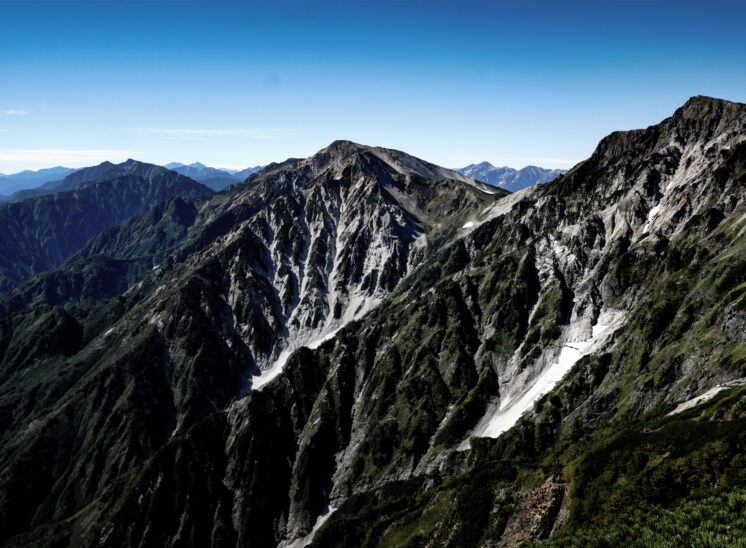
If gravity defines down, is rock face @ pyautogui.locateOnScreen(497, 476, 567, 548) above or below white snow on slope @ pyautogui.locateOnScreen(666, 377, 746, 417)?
below

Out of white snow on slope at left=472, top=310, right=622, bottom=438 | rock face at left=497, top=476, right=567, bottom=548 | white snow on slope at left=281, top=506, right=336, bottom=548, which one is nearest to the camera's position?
rock face at left=497, top=476, right=567, bottom=548

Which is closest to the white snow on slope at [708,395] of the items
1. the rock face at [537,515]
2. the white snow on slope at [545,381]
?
Result: the rock face at [537,515]

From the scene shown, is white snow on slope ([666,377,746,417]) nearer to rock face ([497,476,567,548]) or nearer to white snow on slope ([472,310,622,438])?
rock face ([497,476,567,548])

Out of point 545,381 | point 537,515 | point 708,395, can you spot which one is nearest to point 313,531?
point 545,381

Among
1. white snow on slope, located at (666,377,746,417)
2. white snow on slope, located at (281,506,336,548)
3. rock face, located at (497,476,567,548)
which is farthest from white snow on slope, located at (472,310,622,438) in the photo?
rock face, located at (497,476,567,548)

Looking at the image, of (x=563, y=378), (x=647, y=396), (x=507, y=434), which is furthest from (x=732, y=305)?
(x=507, y=434)

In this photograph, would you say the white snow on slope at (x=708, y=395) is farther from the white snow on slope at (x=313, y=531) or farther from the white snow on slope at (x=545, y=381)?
the white snow on slope at (x=313, y=531)

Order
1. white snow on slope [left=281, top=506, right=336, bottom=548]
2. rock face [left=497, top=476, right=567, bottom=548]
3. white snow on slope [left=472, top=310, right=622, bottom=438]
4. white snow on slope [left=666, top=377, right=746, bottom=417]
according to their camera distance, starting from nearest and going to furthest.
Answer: rock face [left=497, top=476, right=567, bottom=548] → white snow on slope [left=666, top=377, right=746, bottom=417] → white snow on slope [left=281, top=506, right=336, bottom=548] → white snow on slope [left=472, top=310, right=622, bottom=438]

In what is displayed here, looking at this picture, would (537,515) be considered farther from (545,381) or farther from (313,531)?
(313,531)
